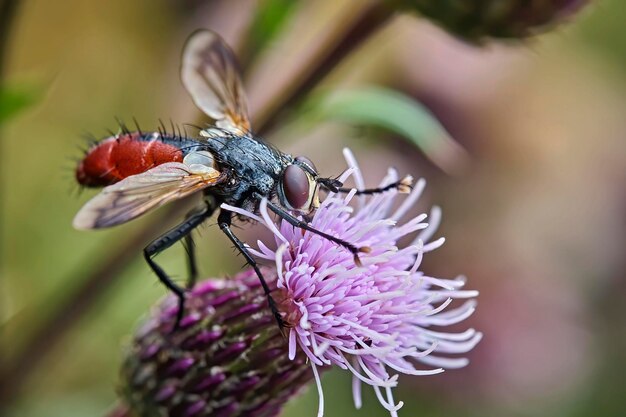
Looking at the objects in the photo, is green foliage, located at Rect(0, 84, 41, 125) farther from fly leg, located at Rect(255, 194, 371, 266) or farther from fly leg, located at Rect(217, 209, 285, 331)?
fly leg, located at Rect(255, 194, 371, 266)

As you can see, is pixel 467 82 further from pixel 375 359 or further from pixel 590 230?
pixel 375 359

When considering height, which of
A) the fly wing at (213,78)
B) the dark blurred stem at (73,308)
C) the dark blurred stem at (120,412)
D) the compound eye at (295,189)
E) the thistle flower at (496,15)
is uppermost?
the fly wing at (213,78)

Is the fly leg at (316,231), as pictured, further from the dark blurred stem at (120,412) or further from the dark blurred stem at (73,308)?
the dark blurred stem at (73,308)

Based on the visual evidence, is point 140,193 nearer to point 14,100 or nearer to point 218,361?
point 218,361

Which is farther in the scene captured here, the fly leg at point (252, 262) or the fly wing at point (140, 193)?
the fly leg at point (252, 262)

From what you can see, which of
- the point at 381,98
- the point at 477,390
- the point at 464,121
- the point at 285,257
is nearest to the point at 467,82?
the point at 464,121

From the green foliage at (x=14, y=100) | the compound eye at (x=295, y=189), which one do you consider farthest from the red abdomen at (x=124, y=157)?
the green foliage at (x=14, y=100)
